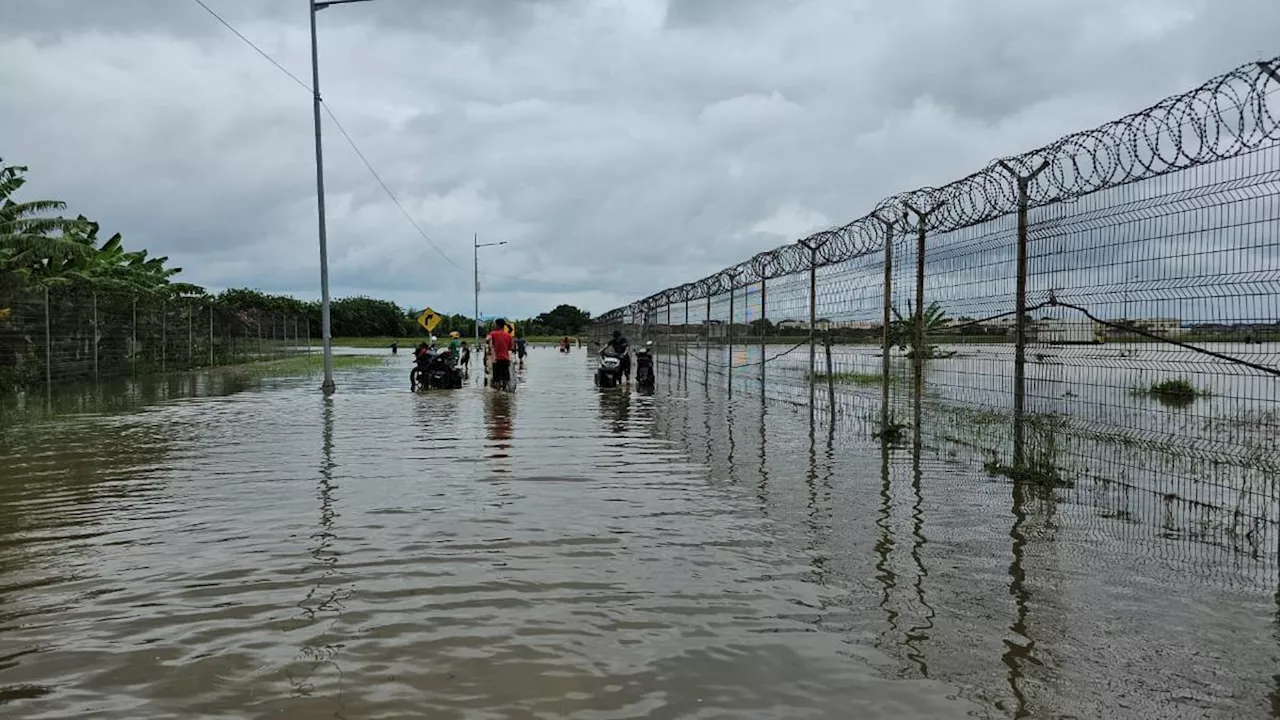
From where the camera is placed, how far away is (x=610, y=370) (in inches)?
935

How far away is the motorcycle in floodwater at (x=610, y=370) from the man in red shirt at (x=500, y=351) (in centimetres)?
298

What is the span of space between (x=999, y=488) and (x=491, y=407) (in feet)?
35.8

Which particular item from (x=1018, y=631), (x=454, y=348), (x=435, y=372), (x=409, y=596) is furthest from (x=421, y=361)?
(x=1018, y=631)

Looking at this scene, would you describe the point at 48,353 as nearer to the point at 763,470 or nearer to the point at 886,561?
the point at 763,470

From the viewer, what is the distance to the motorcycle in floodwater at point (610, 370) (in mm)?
23703

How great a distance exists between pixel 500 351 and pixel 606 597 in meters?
16.5

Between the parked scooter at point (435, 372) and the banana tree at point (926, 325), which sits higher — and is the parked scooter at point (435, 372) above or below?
below

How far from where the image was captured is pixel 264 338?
4441 centimetres

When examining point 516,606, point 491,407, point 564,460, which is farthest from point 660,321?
point 516,606

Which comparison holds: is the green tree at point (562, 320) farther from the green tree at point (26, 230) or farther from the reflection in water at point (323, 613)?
the reflection in water at point (323, 613)

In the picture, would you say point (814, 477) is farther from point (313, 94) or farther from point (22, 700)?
point (313, 94)

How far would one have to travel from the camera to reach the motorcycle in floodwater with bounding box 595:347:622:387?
2370 cm

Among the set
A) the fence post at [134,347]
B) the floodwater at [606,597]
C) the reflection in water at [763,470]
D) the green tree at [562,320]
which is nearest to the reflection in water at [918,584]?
the floodwater at [606,597]

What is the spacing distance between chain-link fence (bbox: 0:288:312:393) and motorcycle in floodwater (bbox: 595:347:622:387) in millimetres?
12484
